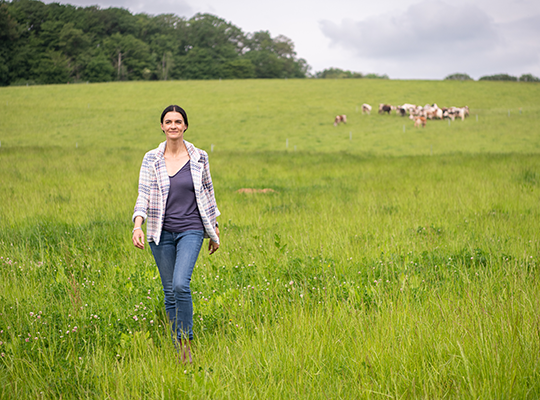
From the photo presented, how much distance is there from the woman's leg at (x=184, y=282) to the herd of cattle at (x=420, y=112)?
4072cm

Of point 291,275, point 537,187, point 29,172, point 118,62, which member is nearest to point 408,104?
point 537,187

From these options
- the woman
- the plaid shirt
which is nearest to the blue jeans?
the woman

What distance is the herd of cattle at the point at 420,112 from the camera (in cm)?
4356

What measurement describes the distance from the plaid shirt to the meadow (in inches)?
36.9

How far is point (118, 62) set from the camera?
320 feet

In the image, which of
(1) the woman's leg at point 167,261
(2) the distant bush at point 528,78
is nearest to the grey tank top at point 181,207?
(1) the woman's leg at point 167,261

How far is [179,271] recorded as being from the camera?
3.73 metres

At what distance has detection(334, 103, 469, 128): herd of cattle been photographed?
1715 inches

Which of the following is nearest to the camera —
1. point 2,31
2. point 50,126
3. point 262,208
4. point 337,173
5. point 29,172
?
point 262,208

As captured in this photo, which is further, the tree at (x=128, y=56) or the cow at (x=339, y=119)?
the tree at (x=128, y=56)

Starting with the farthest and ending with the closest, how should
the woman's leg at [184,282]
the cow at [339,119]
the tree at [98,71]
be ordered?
the tree at [98,71] → the cow at [339,119] → the woman's leg at [184,282]

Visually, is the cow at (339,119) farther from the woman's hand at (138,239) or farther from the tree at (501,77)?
the tree at (501,77)

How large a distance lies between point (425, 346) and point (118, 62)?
107 m

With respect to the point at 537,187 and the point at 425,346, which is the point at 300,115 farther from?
the point at 425,346
